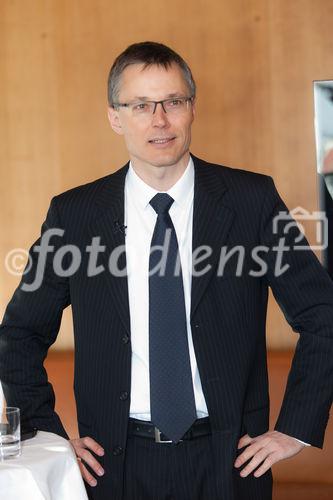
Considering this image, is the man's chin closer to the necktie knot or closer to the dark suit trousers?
the necktie knot

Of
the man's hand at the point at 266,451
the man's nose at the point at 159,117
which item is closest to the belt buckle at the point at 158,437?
the man's hand at the point at 266,451

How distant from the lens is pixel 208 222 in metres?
2.68

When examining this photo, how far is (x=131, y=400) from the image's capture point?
2.60 meters

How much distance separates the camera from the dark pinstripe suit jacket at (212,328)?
2590 mm

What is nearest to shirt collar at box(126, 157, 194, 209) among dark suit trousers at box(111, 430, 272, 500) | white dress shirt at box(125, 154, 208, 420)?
white dress shirt at box(125, 154, 208, 420)

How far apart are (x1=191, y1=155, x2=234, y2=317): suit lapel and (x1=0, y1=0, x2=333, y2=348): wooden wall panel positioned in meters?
1.90

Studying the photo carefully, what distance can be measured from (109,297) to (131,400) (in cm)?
29

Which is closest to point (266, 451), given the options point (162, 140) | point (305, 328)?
point (305, 328)

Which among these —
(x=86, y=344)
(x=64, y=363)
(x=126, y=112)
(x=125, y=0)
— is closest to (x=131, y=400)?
(x=86, y=344)

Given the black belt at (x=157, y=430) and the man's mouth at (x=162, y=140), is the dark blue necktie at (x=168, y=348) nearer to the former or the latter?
the black belt at (x=157, y=430)

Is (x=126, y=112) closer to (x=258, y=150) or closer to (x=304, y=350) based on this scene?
(x=304, y=350)

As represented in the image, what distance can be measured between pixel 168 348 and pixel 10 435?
57cm

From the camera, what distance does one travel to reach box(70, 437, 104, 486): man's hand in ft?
8.68

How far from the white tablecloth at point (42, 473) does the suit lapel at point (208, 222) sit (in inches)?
22.7
